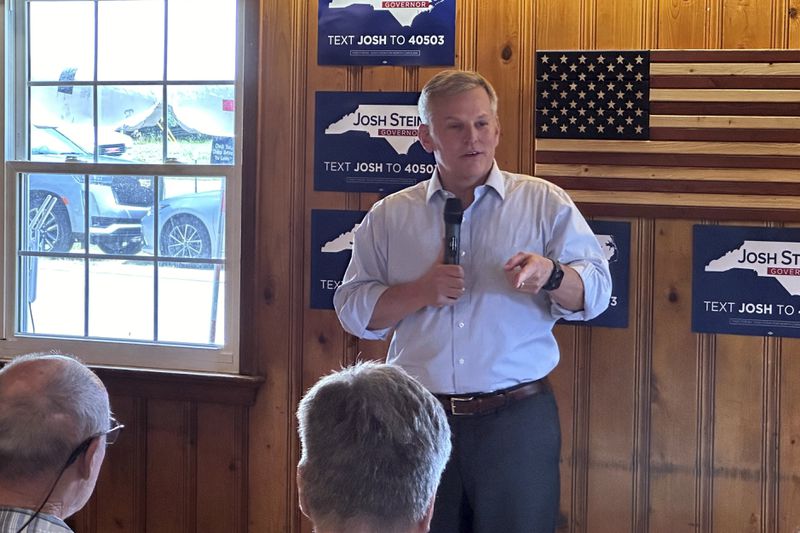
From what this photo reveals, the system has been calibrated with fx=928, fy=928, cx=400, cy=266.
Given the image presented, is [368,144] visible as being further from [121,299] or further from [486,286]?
[121,299]

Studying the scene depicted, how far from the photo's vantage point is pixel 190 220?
11.6 ft

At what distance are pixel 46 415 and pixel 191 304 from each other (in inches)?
81.2

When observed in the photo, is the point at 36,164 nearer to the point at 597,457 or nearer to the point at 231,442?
the point at 231,442

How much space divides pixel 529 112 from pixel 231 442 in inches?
64.8

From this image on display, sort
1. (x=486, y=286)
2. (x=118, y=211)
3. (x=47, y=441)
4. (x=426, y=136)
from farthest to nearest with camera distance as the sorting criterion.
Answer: (x=118, y=211) < (x=426, y=136) < (x=486, y=286) < (x=47, y=441)

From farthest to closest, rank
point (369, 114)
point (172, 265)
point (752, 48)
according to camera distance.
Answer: point (172, 265)
point (369, 114)
point (752, 48)

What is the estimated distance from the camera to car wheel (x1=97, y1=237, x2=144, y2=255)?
11.8ft

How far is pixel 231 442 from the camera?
3512 millimetres

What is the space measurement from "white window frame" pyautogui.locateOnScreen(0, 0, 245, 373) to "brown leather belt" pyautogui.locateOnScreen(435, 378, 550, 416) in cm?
127

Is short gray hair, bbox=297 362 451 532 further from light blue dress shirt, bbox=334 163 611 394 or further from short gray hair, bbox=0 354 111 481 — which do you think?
light blue dress shirt, bbox=334 163 611 394

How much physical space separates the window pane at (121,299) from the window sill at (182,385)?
158 millimetres

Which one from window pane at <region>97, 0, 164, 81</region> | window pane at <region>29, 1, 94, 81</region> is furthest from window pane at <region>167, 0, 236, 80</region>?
window pane at <region>29, 1, 94, 81</region>

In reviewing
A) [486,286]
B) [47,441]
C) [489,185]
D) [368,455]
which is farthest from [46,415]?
[489,185]

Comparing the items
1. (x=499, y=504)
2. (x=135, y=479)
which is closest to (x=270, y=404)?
(x=135, y=479)
